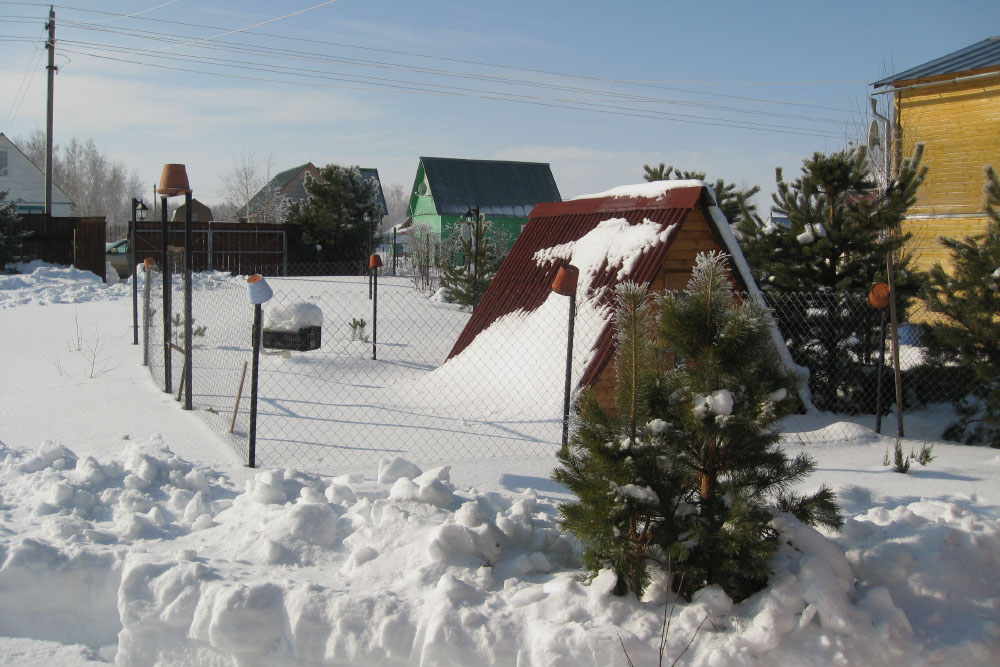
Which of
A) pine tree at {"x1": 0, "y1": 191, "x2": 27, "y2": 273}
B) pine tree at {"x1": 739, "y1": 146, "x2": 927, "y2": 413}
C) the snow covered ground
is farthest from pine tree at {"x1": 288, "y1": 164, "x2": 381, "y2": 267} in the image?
the snow covered ground

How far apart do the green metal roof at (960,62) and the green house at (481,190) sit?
67.3 feet

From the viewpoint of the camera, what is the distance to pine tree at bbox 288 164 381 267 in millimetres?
29828

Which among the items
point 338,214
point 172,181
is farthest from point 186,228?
point 338,214

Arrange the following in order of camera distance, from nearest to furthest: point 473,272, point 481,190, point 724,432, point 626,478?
point 724,432 < point 626,478 < point 473,272 < point 481,190

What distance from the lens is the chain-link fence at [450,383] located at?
6586 millimetres

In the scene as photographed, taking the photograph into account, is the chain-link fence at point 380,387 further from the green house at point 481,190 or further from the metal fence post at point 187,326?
the green house at point 481,190

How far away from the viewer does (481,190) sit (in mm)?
39531

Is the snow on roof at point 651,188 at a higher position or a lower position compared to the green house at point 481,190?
lower

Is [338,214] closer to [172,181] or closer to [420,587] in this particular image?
[172,181]

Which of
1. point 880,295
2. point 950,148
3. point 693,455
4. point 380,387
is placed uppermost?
point 950,148

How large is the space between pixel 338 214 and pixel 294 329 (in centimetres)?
2085

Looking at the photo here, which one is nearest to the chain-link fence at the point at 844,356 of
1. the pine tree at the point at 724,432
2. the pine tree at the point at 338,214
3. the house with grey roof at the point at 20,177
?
the pine tree at the point at 724,432

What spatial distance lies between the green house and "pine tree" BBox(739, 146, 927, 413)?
2829cm

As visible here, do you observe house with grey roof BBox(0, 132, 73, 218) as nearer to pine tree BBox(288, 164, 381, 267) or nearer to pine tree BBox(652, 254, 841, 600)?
pine tree BBox(288, 164, 381, 267)
